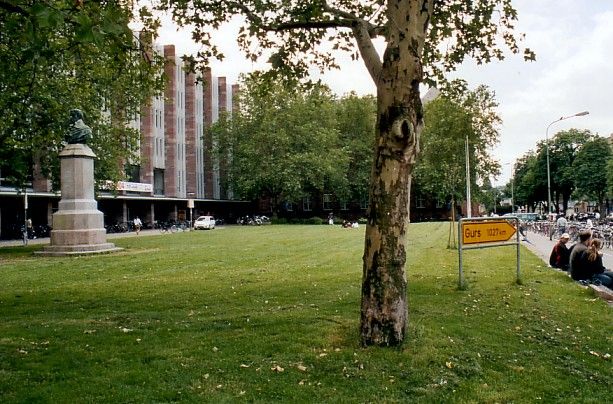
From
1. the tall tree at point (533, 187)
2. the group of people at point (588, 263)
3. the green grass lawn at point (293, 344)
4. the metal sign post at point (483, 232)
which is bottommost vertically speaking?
the green grass lawn at point (293, 344)

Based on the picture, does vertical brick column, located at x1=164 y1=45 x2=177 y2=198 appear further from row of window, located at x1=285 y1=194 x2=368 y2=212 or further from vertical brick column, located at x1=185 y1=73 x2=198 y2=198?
row of window, located at x1=285 y1=194 x2=368 y2=212

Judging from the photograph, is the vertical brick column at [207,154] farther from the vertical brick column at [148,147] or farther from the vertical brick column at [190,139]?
the vertical brick column at [148,147]

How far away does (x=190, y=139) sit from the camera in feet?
229

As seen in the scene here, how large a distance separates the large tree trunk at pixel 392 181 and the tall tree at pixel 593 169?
75.2 m

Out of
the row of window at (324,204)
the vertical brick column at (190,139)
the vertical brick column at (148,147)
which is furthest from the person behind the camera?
the row of window at (324,204)

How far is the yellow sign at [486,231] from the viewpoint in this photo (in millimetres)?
11500

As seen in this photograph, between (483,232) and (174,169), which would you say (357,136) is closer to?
(174,169)

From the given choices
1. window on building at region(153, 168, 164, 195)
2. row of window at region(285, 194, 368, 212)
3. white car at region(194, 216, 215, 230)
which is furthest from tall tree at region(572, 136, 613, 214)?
window on building at region(153, 168, 164, 195)

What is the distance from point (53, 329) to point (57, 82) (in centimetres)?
1837

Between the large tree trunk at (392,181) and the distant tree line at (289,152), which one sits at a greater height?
the distant tree line at (289,152)

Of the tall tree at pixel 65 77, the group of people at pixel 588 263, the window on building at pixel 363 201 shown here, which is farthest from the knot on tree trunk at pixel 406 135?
the window on building at pixel 363 201

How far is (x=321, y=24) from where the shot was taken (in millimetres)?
7875

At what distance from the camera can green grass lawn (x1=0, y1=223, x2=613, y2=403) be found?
5371 millimetres

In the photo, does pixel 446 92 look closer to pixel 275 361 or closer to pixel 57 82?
pixel 275 361
